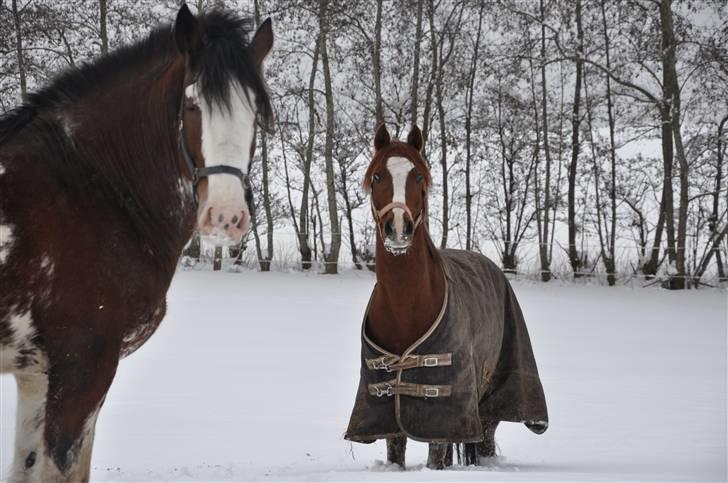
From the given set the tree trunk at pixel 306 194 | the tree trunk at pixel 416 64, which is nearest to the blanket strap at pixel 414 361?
the tree trunk at pixel 416 64

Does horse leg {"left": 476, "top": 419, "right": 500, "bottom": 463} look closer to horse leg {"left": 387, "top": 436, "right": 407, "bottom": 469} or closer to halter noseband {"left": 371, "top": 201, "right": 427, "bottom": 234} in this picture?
horse leg {"left": 387, "top": 436, "right": 407, "bottom": 469}

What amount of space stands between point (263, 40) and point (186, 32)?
0.39 meters

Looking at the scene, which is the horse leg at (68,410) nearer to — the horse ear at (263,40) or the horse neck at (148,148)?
the horse neck at (148,148)

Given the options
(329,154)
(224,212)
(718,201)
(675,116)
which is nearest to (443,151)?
(329,154)

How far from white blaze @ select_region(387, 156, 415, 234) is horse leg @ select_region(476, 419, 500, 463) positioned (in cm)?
169

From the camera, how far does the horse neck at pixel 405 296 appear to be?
3.73m

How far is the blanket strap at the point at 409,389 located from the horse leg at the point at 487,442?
3.27 feet

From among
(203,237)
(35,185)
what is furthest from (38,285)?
(203,237)

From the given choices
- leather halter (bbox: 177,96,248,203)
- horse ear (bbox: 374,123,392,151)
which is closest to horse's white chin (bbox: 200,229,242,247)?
leather halter (bbox: 177,96,248,203)

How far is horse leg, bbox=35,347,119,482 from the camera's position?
2160 millimetres

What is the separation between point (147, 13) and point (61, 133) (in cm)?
1580

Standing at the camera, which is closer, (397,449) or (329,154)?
(397,449)

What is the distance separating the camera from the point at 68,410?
85.0 inches

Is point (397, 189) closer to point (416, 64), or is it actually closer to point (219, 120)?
point (219, 120)
